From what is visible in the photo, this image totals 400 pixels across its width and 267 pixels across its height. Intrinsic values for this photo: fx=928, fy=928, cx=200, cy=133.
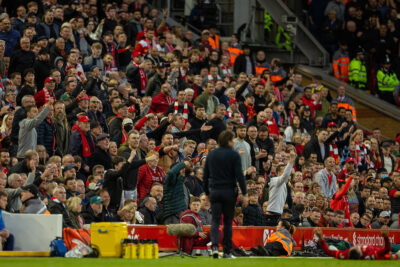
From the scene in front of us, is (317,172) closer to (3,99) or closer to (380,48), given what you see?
(3,99)

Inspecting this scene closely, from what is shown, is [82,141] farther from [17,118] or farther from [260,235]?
[260,235]

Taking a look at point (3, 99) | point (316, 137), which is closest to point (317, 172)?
point (316, 137)

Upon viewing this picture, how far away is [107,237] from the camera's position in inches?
566

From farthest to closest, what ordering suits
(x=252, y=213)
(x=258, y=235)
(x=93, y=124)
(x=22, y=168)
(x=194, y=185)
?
1. (x=93, y=124)
2. (x=194, y=185)
3. (x=252, y=213)
4. (x=258, y=235)
5. (x=22, y=168)

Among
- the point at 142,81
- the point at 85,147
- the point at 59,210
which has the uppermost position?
the point at 142,81

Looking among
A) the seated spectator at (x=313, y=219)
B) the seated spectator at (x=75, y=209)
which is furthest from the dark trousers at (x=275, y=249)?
the seated spectator at (x=75, y=209)

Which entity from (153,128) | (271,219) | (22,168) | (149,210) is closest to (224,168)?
(149,210)

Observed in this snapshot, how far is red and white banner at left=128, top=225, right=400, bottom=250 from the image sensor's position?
15531mm

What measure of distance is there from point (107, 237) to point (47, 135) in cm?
449

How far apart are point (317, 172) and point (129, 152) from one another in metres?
6.02

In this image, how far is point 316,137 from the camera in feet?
79.0

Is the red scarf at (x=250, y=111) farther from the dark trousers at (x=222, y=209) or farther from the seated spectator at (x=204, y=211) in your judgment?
the dark trousers at (x=222, y=209)

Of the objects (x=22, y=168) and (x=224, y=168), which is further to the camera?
(x=22, y=168)

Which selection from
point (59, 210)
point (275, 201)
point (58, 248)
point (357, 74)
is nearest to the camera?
point (58, 248)
